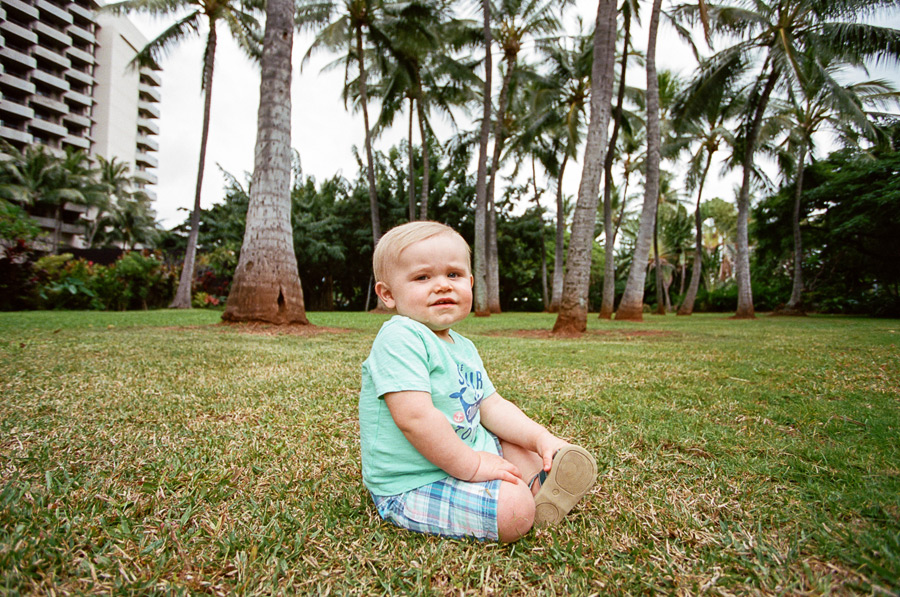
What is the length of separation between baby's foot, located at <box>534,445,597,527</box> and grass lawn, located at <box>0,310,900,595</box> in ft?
0.18

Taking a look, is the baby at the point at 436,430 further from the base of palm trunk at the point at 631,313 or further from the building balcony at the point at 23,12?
the building balcony at the point at 23,12

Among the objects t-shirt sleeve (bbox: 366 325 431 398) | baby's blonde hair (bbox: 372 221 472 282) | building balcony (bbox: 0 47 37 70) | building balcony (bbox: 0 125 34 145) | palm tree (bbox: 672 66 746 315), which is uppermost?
building balcony (bbox: 0 47 37 70)

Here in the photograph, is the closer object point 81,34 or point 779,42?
point 779,42

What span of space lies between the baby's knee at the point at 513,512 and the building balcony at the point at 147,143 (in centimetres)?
6304

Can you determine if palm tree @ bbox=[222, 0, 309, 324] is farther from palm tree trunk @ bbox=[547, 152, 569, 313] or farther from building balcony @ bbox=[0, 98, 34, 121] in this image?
building balcony @ bbox=[0, 98, 34, 121]

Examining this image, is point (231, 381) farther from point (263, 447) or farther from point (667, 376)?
point (667, 376)

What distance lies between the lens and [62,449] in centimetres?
186

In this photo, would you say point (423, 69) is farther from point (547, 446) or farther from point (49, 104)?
point (49, 104)

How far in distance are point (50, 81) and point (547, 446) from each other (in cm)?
5472

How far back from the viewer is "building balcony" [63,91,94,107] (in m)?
41.5

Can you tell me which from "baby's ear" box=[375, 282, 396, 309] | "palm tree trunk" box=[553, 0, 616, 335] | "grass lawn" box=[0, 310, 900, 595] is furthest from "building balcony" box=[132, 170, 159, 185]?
"baby's ear" box=[375, 282, 396, 309]

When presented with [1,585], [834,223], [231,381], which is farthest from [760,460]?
[834,223]

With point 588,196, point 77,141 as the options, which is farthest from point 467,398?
point 77,141

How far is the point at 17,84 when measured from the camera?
36344mm
